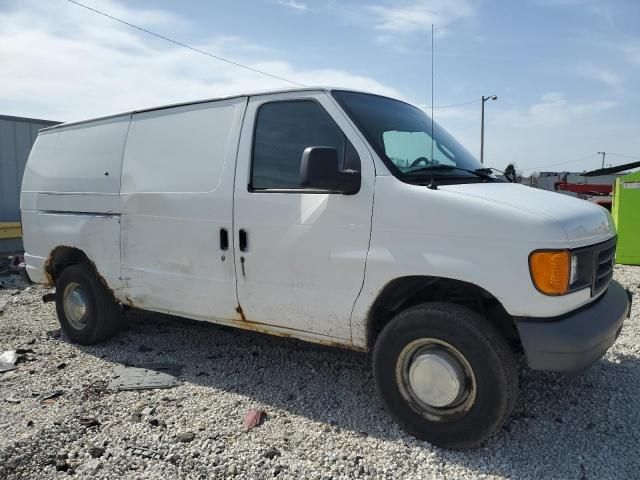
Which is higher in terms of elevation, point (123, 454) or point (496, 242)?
point (496, 242)

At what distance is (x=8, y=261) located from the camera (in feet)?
31.3

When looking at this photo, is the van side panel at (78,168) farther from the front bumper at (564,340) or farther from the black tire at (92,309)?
the front bumper at (564,340)

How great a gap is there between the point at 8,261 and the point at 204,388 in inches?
292

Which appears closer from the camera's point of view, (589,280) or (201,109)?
(589,280)

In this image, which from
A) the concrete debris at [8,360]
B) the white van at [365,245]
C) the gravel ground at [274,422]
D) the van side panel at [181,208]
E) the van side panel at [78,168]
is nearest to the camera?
the white van at [365,245]

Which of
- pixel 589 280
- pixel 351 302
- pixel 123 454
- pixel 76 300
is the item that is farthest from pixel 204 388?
pixel 589 280

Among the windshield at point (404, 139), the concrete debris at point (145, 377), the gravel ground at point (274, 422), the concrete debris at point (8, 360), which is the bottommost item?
the concrete debris at point (8, 360)

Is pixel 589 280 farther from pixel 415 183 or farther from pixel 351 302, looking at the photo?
pixel 351 302

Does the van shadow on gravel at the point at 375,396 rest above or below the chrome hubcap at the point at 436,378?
below

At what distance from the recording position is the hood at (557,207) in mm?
2842

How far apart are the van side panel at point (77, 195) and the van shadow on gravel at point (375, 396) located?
970mm

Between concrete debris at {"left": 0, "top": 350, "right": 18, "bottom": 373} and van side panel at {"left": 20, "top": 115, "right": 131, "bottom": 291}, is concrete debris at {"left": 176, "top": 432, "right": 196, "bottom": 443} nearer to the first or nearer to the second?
van side panel at {"left": 20, "top": 115, "right": 131, "bottom": 291}

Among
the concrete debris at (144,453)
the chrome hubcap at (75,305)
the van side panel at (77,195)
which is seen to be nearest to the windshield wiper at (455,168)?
the concrete debris at (144,453)

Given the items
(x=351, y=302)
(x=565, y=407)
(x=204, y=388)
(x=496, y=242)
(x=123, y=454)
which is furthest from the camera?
(x=204, y=388)
